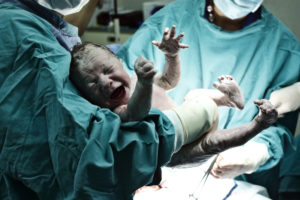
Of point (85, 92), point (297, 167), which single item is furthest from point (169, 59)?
point (297, 167)

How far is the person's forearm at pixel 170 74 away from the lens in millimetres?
1001

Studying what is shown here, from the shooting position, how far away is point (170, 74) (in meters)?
1.04

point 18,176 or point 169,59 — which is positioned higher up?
point 169,59

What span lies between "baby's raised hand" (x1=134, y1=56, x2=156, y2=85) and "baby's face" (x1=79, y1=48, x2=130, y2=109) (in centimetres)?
18

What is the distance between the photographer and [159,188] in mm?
1108

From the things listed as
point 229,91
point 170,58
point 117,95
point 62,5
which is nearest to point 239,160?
point 229,91

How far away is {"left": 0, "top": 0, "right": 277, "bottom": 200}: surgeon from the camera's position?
0.62m

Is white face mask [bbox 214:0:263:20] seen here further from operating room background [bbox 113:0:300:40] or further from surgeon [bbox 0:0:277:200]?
surgeon [bbox 0:0:277:200]

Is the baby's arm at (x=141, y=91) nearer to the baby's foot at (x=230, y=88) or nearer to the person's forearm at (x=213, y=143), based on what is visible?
the person's forearm at (x=213, y=143)

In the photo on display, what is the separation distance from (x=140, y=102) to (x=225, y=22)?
3.36ft

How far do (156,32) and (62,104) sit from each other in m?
1.05

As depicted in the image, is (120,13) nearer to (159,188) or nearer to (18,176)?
(159,188)

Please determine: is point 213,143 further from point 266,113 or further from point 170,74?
point 170,74

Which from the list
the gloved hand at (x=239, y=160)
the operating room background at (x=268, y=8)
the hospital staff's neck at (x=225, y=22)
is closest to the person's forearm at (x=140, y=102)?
the gloved hand at (x=239, y=160)
